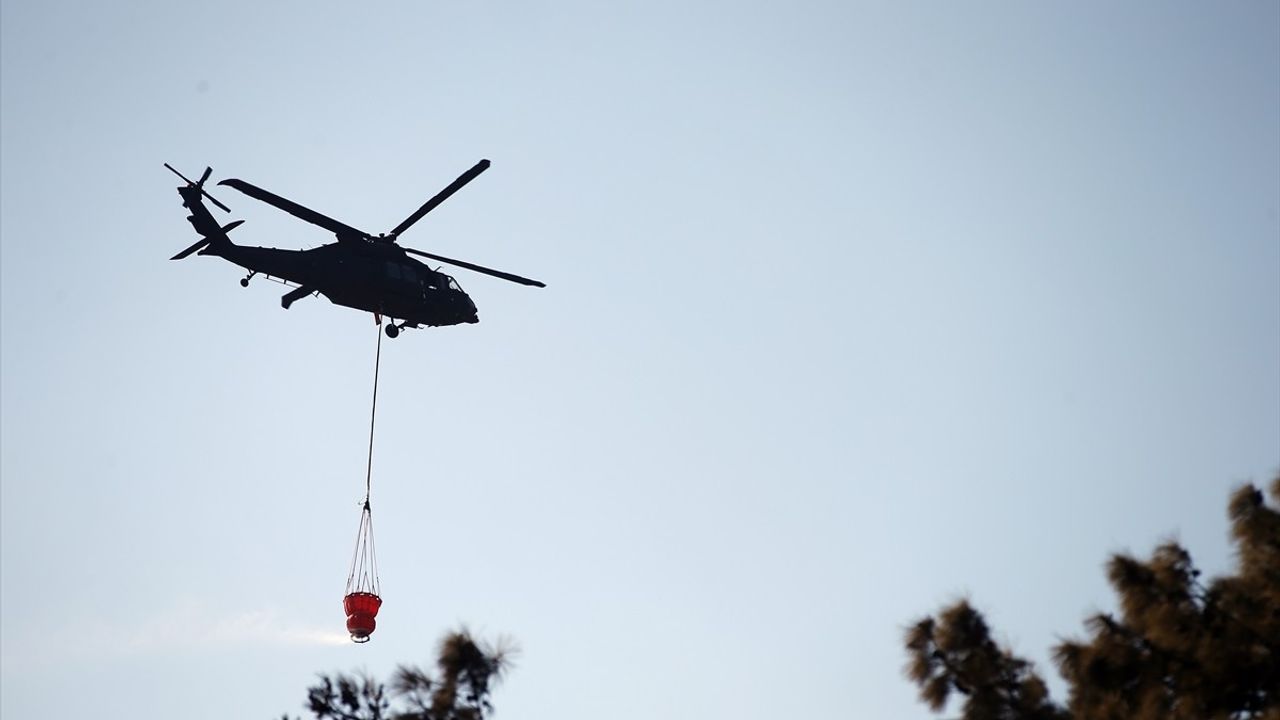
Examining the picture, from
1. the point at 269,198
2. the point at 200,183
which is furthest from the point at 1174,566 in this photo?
the point at 200,183

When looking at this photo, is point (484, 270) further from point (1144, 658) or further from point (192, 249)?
point (1144, 658)

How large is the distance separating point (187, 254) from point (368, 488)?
22.4 ft

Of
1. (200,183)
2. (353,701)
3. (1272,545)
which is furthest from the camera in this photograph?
(200,183)

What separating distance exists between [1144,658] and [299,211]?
766 inches

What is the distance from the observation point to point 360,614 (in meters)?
21.5

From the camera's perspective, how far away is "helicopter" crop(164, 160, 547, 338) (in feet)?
91.4

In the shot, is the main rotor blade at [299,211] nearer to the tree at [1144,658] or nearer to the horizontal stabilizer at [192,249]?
the horizontal stabilizer at [192,249]

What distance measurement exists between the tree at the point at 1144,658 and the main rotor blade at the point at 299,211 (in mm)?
17725

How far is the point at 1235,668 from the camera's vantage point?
43.7ft

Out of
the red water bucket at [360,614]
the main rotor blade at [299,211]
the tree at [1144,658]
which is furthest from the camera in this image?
the main rotor blade at [299,211]

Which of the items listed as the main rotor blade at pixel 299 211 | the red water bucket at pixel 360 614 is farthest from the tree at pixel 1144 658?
the main rotor blade at pixel 299 211

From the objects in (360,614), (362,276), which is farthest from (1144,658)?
(362,276)

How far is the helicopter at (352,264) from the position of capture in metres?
27.8

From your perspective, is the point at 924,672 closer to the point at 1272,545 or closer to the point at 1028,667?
the point at 1028,667
